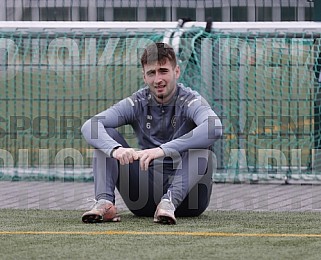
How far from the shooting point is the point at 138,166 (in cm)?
641

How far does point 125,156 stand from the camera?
6086mm

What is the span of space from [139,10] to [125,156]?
5818 mm

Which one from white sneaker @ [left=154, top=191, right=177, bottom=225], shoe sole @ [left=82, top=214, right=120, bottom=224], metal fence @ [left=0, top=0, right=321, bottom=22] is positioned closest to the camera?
white sneaker @ [left=154, top=191, right=177, bottom=225]

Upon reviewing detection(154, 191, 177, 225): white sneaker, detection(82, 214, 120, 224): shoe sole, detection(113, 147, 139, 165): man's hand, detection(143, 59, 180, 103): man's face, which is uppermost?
detection(143, 59, 180, 103): man's face

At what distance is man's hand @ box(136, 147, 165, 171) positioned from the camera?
238 inches

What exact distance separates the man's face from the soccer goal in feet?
11.0

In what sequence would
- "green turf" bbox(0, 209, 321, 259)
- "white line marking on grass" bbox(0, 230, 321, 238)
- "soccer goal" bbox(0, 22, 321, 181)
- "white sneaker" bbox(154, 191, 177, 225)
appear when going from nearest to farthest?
1. "green turf" bbox(0, 209, 321, 259)
2. "white line marking on grass" bbox(0, 230, 321, 238)
3. "white sneaker" bbox(154, 191, 177, 225)
4. "soccer goal" bbox(0, 22, 321, 181)

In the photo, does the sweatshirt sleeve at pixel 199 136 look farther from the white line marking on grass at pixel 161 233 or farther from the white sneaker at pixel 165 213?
the white line marking on grass at pixel 161 233

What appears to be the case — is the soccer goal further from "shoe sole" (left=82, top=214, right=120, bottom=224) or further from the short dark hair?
"shoe sole" (left=82, top=214, right=120, bottom=224)

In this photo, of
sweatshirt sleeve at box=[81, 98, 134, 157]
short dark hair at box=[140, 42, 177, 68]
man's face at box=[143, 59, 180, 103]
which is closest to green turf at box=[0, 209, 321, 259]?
sweatshirt sleeve at box=[81, 98, 134, 157]

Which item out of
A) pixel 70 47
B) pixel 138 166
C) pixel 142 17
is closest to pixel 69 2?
pixel 142 17

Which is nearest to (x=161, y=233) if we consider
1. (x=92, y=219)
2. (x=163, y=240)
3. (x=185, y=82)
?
(x=163, y=240)

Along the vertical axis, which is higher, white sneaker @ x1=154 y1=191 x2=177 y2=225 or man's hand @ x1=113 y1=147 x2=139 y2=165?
man's hand @ x1=113 y1=147 x2=139 y2=165

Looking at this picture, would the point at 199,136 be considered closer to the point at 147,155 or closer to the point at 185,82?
the point at 147,155
